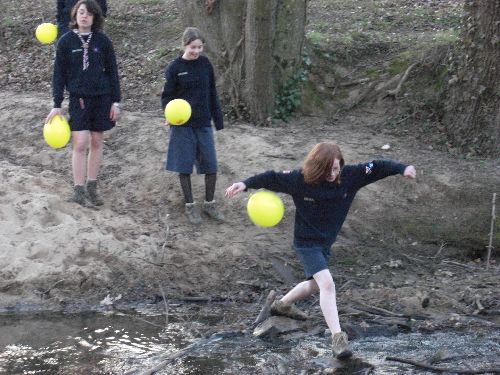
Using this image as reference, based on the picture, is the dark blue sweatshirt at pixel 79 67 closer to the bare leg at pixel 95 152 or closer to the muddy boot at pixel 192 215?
the bare leg at pixel 95 152

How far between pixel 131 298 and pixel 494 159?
4908 mm

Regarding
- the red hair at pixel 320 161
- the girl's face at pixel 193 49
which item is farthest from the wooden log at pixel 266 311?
the girl's face at pixel 193 49

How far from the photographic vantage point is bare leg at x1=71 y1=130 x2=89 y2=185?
28.6ft

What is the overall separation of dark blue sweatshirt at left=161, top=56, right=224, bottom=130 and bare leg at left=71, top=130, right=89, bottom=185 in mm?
889

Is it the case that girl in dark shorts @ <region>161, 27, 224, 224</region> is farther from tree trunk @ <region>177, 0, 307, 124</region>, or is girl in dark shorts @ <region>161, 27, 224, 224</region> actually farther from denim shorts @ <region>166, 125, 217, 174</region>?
tree trunk @ <region>177, 0, 307, 124</region>

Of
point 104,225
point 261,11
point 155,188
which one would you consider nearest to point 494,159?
point 261,11

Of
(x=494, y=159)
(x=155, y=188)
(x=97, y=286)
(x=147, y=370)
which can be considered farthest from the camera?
(x=494, y=159)

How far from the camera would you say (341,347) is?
6.41m

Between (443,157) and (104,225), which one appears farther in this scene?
(443,157)

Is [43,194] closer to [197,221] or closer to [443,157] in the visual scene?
[197,221]

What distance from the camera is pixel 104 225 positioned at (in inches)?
346

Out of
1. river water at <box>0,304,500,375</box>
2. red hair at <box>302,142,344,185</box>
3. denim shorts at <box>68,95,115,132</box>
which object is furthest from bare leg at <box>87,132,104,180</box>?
red hair at <box>302,142,344,185</box>

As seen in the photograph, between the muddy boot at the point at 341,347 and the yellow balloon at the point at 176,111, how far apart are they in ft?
9.76

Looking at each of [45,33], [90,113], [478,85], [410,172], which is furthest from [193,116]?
[478,85]
